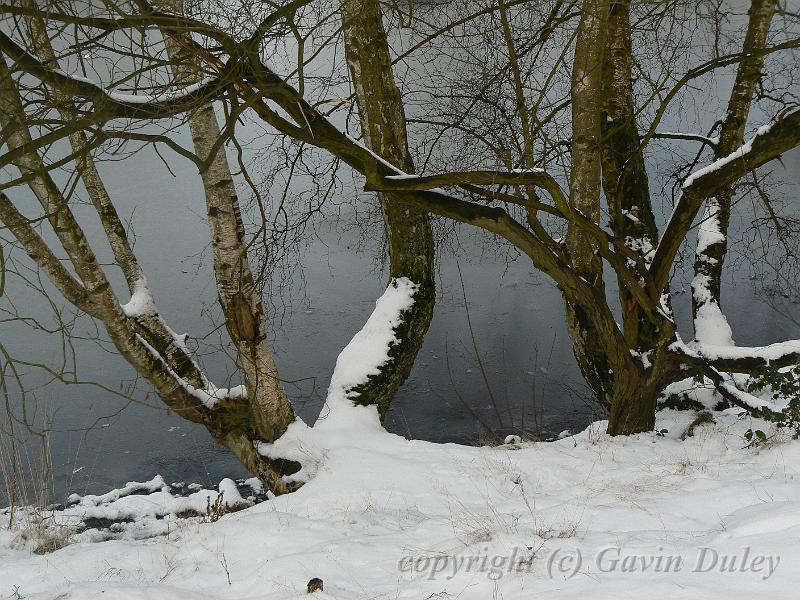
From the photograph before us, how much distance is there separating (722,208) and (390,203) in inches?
118

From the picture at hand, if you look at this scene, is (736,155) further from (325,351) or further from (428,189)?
(325,351)

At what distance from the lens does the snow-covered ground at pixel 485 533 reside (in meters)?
2.39

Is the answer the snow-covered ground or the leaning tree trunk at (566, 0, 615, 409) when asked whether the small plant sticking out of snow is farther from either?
the leaning tree trunk at (566, 0, 615, 409)

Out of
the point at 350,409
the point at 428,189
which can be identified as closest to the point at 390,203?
the point at 428,189

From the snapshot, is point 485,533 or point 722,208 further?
point 722,208

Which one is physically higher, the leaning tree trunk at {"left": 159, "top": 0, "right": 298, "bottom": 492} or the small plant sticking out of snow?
the leaning tree trunk at {"left": 159, "top": 0, "right": 298, "bottom": 492}

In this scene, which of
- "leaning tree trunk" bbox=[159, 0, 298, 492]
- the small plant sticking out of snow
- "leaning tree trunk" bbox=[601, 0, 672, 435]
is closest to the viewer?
the small plant sticking out of snow

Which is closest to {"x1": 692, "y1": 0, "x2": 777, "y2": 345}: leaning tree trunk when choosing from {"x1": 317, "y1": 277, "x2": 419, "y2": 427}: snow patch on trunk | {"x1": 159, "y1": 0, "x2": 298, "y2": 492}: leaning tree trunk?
{"x1": 317, "y1": 277, "x2": 419, "y2": 427}: snow patch on trunk

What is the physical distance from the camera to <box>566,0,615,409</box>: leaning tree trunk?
15.8 feet

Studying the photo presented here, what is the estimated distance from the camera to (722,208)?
19.9 feet

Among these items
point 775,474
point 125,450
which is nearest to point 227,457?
point 125,450

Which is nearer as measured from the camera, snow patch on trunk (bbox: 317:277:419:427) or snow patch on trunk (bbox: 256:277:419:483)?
snow patch on trunk (bbox: 256:277:419:483)

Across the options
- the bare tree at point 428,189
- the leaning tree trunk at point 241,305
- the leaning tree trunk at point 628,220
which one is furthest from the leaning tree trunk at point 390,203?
the leaning tree trunk at point 628,220

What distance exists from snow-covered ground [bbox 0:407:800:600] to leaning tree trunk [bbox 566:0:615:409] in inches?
37.6
